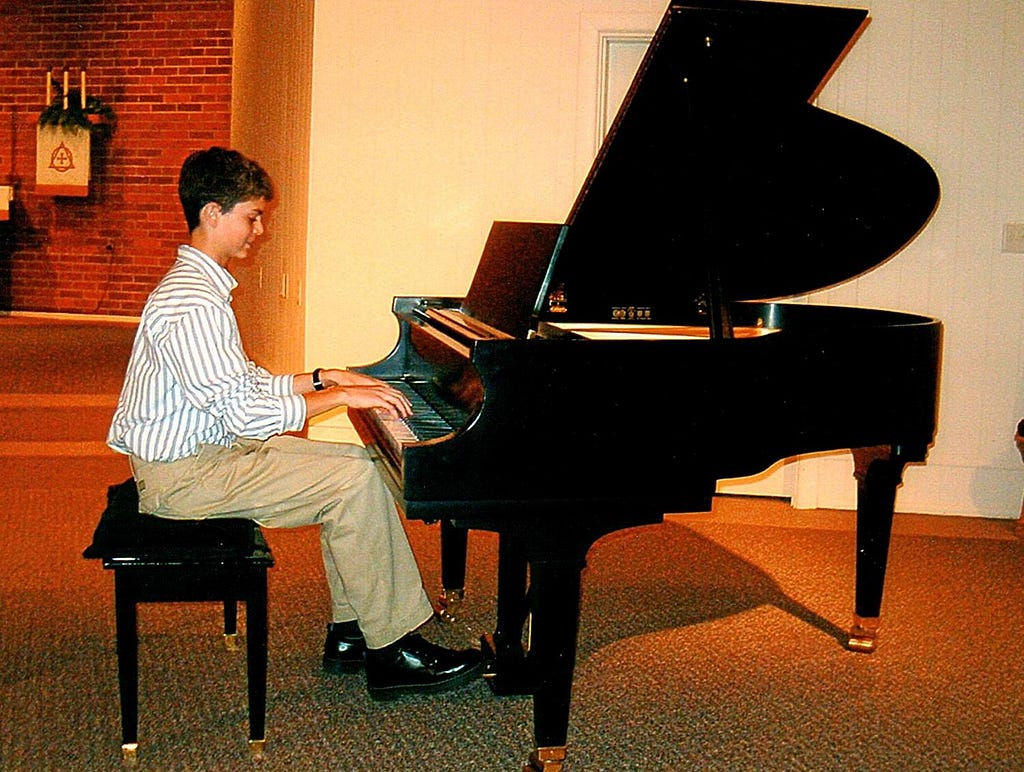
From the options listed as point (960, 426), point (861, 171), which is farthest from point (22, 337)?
point (861, 171)

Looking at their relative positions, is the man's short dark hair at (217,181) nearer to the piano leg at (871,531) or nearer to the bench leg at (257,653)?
the bench leg at (257,653)

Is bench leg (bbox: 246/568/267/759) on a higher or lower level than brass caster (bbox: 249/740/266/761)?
higher

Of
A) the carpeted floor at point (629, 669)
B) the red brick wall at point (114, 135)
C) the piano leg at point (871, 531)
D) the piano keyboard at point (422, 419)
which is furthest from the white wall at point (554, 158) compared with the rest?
the red brick wall at point (114, 135)

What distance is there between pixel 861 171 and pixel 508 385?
1.60 m

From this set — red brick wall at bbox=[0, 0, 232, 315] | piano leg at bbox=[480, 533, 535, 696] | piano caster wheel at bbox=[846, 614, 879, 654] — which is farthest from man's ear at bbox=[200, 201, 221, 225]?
red brick wall at bbox=[0, 0, 232, 315]

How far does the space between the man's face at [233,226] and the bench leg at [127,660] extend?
745mm

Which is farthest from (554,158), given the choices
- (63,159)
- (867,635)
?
(63,159)

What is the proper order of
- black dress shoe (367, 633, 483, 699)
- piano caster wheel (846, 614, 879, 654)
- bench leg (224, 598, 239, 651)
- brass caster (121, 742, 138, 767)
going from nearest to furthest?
brass caster (121, 742, 138, 767), black dress shoe (367, 633, 483, 699), bench leg (224, 598, 239, 651), piano caster wheel (846, 614, 879, 654)

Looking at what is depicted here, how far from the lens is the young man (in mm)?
2625

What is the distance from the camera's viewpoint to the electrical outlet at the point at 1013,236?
522cm

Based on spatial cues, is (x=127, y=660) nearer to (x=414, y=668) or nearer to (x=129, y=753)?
(x=129, y=753)

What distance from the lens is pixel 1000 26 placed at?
5121 millimetres

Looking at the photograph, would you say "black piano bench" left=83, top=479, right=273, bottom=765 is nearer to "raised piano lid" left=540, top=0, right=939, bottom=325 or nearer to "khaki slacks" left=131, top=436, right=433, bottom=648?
"khaki slacks" left=131, top=436, right=433, bottom=648

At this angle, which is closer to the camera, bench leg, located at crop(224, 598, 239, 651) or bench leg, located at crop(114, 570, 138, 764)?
bench leg, located at crop(114, 570, 138, 764)
